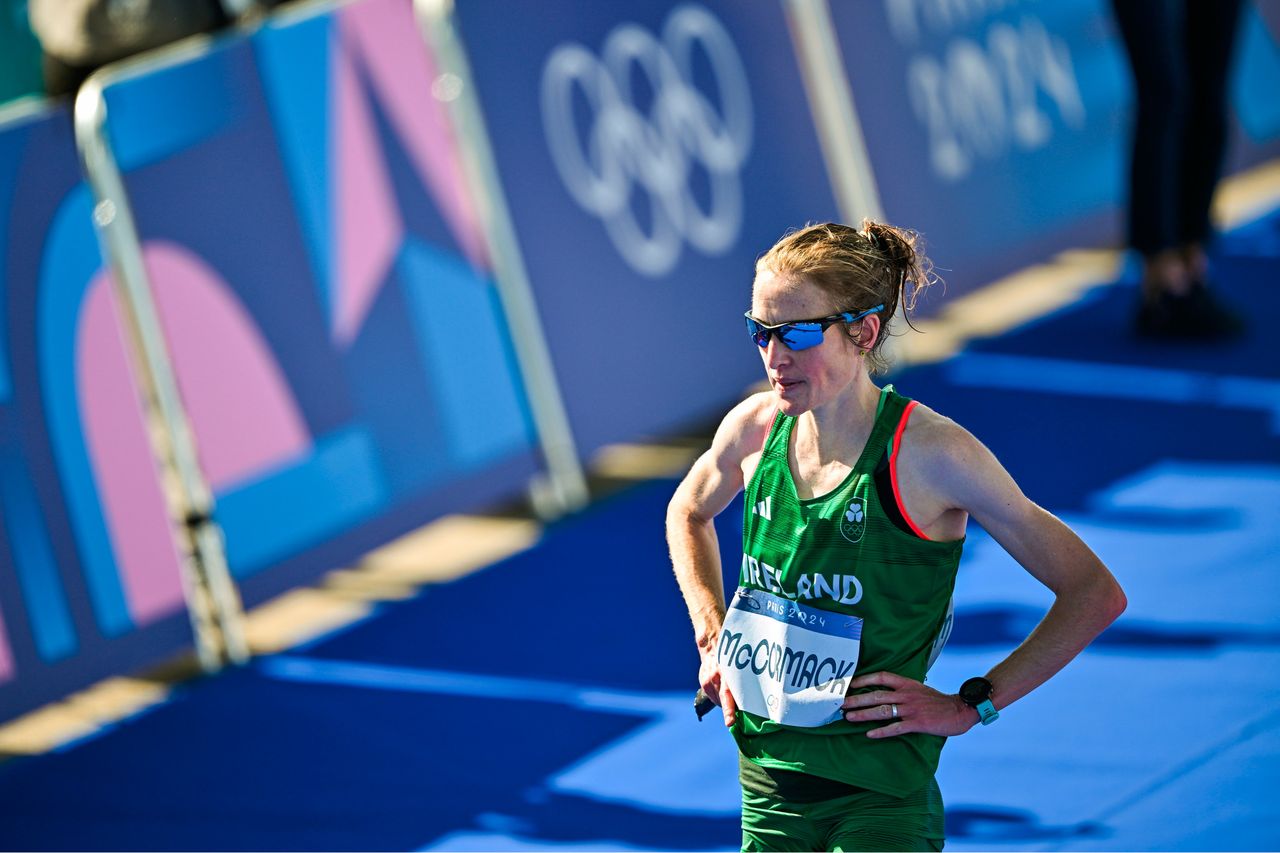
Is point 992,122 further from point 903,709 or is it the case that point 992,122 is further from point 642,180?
point 903,709

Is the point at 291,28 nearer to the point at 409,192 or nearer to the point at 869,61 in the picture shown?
the point at 409,192

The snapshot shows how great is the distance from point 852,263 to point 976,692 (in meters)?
0.79

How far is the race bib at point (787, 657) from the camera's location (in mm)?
3051

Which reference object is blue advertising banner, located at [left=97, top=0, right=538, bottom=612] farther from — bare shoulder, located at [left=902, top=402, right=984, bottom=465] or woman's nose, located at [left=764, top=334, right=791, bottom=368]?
bare shoulder, located at [left=902, top=402, right=984, bottom=465]

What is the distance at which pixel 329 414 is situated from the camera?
21.1ft

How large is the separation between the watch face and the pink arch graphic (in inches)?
146

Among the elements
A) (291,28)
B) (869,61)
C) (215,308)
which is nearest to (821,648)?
(215,308)

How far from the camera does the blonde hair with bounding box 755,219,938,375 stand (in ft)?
9.95

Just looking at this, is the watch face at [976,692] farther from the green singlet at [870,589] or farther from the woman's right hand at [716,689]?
the woman's right hand at [716,689]

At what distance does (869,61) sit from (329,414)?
11.0 feet

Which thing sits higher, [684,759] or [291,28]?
[291,28]

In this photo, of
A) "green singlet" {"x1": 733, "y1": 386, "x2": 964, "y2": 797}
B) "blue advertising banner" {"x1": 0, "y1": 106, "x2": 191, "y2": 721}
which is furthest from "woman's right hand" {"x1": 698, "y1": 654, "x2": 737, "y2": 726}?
"blue advertising banner" {"x1": 0, "y1": 106, "x2": 191, "y2": 721}

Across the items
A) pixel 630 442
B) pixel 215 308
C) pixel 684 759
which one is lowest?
pixel 684 759

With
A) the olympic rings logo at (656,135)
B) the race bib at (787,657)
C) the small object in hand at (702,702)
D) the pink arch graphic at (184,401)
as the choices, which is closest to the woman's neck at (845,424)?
the race bib at (787,657)
